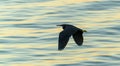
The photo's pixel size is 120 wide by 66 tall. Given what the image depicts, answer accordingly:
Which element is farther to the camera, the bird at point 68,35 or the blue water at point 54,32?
the blue water at point 54,32

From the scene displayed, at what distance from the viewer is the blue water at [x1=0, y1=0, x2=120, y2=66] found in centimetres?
2073

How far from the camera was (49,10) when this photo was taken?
29.1 metres

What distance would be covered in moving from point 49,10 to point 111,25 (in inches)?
183

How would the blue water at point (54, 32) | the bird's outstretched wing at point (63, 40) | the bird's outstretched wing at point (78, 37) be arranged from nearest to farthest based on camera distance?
1. the bird's outstretched wing at point (63, 40)
2. the bird's outstretched wing at point (78, 37)
3. the blue water at point (54, 32)

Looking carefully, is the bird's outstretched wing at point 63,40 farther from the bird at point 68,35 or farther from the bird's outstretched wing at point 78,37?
the bird's outstretched wing at point 78,37

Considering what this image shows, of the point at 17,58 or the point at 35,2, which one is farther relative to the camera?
the point at 35,2

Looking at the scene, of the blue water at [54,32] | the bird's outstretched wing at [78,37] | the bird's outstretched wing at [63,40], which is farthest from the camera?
the blue water at [54,32]

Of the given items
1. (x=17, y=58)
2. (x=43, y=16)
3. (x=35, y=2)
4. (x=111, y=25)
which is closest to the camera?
(x=17, y=58)

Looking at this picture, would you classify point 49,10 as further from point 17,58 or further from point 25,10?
point 17,58

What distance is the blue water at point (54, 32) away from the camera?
2073cm

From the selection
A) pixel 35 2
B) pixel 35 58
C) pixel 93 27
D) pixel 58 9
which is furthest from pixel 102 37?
pixel 35 2

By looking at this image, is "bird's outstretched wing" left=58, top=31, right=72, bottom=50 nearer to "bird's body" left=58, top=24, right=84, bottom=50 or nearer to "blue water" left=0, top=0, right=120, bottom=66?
"bird's body" left=58, top=24, right=84, bottom=50

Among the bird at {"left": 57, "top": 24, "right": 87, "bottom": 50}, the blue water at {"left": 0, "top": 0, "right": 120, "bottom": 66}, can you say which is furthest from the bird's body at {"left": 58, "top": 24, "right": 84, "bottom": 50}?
the blue water at {"left": 0, "top": 0, "right": 120, "bottom": 66}

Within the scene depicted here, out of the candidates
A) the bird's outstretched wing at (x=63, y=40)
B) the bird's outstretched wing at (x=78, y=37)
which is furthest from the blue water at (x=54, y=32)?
the bird's outstretched wing at (x=63, y=40)
